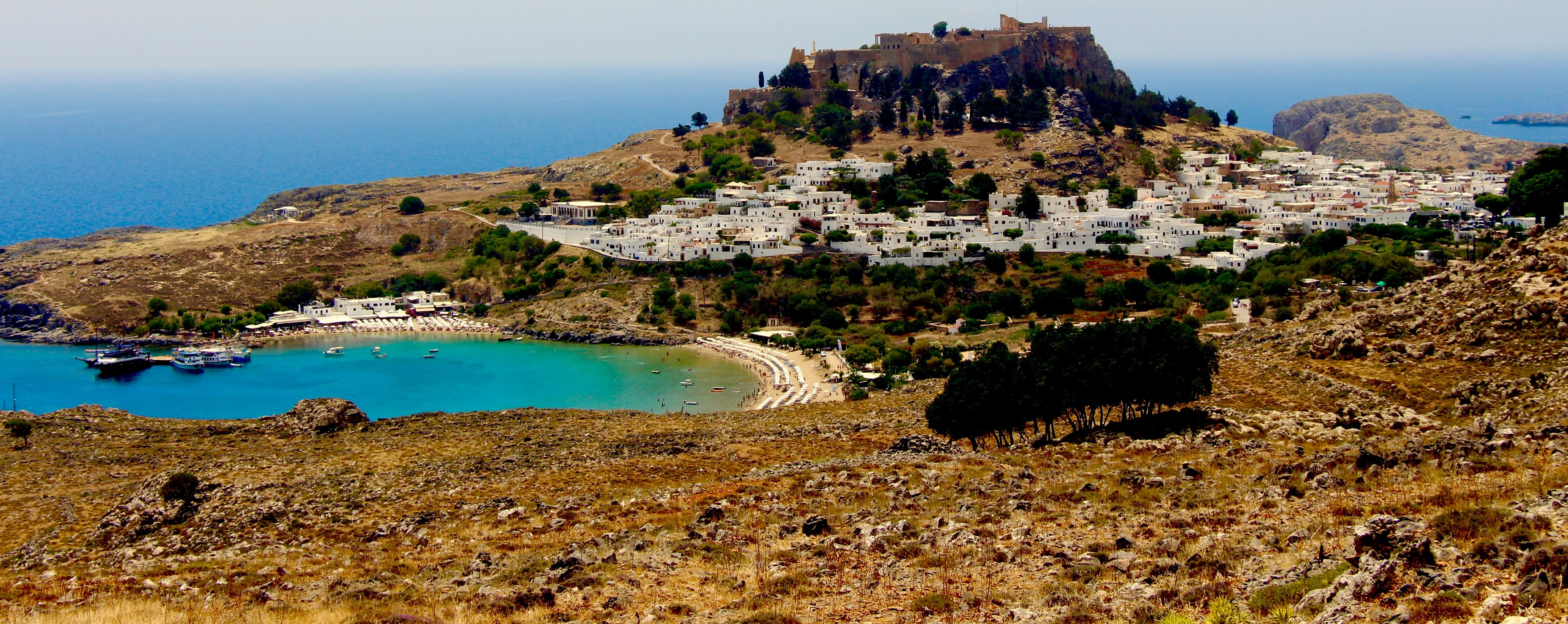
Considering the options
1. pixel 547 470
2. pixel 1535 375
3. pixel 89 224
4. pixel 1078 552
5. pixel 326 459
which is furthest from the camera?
pixel 89 224

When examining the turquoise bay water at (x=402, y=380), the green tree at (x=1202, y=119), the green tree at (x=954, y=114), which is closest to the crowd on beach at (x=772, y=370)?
the turquoise bay water at (x=402, y=380)

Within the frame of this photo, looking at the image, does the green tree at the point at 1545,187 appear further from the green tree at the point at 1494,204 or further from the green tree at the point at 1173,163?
the green tree at the point at 1173,163

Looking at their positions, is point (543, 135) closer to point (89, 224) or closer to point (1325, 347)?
point (89, 224)

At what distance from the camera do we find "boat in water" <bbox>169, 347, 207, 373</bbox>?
1606 inches

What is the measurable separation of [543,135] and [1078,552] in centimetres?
15341

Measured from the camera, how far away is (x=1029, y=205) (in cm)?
4869

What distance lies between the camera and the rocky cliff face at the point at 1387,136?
3260 inches

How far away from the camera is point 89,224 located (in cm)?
8206

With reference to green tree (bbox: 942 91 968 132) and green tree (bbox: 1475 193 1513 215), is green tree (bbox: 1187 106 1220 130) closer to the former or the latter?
green tree (bbox: 942 91 968 132)

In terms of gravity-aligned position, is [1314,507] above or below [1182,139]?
below

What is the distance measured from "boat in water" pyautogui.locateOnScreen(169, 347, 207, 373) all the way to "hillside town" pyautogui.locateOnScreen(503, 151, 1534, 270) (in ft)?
48.9

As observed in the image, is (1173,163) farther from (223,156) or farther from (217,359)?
(223,156)

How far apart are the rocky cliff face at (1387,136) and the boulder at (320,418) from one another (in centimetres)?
7076

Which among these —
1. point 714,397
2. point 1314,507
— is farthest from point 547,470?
point 714,397
